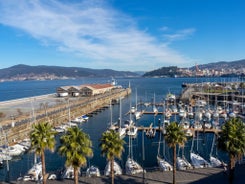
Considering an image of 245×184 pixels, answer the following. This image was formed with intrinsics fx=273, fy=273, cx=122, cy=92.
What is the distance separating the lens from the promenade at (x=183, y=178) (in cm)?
2767

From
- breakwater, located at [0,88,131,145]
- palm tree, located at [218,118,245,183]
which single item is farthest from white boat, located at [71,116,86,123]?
palm tree, located at [218,118,245,183]

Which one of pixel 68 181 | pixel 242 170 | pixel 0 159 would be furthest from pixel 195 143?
pixel 0 159

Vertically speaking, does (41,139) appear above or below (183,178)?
above

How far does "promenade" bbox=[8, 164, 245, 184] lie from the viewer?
27670 mm

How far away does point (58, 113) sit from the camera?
76250 mm

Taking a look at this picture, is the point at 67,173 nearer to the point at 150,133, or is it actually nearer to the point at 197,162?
the point at 197,162

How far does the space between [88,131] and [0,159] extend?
85.0 ft

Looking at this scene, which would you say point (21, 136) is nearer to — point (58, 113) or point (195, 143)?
point (58, 113)

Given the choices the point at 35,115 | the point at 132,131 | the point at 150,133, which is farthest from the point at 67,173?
the point at 35,115

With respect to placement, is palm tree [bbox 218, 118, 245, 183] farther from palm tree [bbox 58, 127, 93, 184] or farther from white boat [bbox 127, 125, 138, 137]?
white boat [bbox 127, 125, 138, 137]

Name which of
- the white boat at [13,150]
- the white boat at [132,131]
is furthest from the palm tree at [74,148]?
the white boat at [132,131]

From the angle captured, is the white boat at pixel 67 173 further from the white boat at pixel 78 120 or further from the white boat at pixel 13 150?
the white boat at pixel 78 120

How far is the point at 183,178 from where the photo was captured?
28469 millimetres

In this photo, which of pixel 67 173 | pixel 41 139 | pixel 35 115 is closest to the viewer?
pixel 41 139
